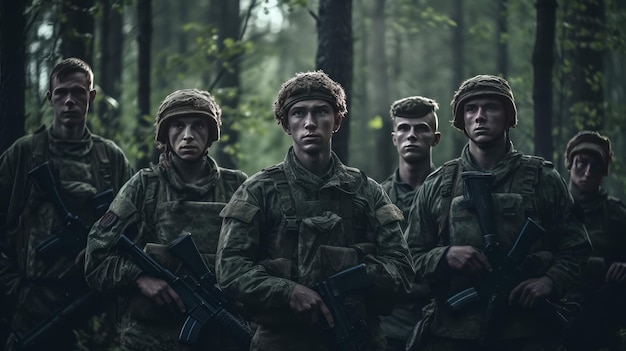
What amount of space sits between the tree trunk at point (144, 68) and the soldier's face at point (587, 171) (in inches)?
247

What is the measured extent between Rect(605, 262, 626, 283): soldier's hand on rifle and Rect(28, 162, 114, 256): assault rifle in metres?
4.58

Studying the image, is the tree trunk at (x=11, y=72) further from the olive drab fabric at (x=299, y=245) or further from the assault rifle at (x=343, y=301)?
the assault rifle at (x=343, y=301)

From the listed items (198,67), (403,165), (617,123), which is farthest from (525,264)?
(198,67)

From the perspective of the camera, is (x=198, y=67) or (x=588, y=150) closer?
(x=588, y=150)

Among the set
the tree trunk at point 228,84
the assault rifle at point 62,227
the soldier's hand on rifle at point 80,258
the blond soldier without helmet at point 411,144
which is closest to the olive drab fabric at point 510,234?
the blond soldier without helmet at point 411,144

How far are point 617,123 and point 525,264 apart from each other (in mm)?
11470

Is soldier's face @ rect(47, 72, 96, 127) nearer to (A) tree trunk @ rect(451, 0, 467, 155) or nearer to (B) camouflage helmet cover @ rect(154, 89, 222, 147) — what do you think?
(B) camouflage helmet cover @ rect(154, 89, 222, 147)

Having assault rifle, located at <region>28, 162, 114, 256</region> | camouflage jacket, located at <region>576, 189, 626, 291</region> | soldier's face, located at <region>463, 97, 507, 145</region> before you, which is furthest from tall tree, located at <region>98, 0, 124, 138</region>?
soldier's face, located at <region>463, 97, 507, 145</region>

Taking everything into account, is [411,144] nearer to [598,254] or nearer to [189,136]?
[598,254]

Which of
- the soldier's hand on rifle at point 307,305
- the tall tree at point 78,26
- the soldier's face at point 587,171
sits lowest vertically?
the soldier's hand on rifle at point 307,305

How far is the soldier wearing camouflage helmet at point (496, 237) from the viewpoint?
6137 mm

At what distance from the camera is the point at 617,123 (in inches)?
656

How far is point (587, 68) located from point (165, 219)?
29.2 feet

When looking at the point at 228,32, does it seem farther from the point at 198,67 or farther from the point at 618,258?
the point at 618,258
